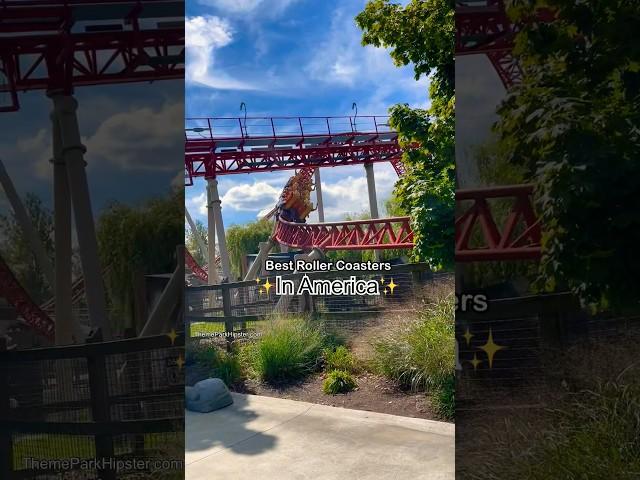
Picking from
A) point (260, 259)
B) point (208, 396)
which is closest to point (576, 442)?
point (260, 259)

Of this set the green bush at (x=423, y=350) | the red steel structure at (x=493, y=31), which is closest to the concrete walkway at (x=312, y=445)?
the green bush at (x=423, y=350)

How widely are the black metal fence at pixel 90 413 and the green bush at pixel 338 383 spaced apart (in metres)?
2.29

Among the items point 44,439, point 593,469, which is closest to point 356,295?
point 593,469

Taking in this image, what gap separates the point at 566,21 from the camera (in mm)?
3180

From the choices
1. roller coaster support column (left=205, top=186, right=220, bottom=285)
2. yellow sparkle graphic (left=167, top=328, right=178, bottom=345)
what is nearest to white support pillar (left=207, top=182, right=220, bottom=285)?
roller coaster support column (left=205, top=186, right=220, bottom=285)

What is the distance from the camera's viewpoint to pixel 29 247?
3.48m

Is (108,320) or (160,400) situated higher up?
(108,320)

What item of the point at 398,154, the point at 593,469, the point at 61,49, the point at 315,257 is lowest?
the point at 593,469

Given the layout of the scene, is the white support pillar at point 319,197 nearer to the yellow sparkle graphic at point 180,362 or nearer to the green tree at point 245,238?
the green tree at point 245,238

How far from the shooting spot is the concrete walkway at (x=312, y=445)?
14.1 ft

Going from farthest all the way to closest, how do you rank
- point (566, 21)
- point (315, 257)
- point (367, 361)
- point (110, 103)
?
point (367, 361) → point (315, 257) → point (110, 103) → point (566, 21)

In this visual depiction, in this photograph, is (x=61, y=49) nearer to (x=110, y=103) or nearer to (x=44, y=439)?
(x=110, y=103)

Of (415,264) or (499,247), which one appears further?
(415,264)

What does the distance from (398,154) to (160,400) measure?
3.26m
